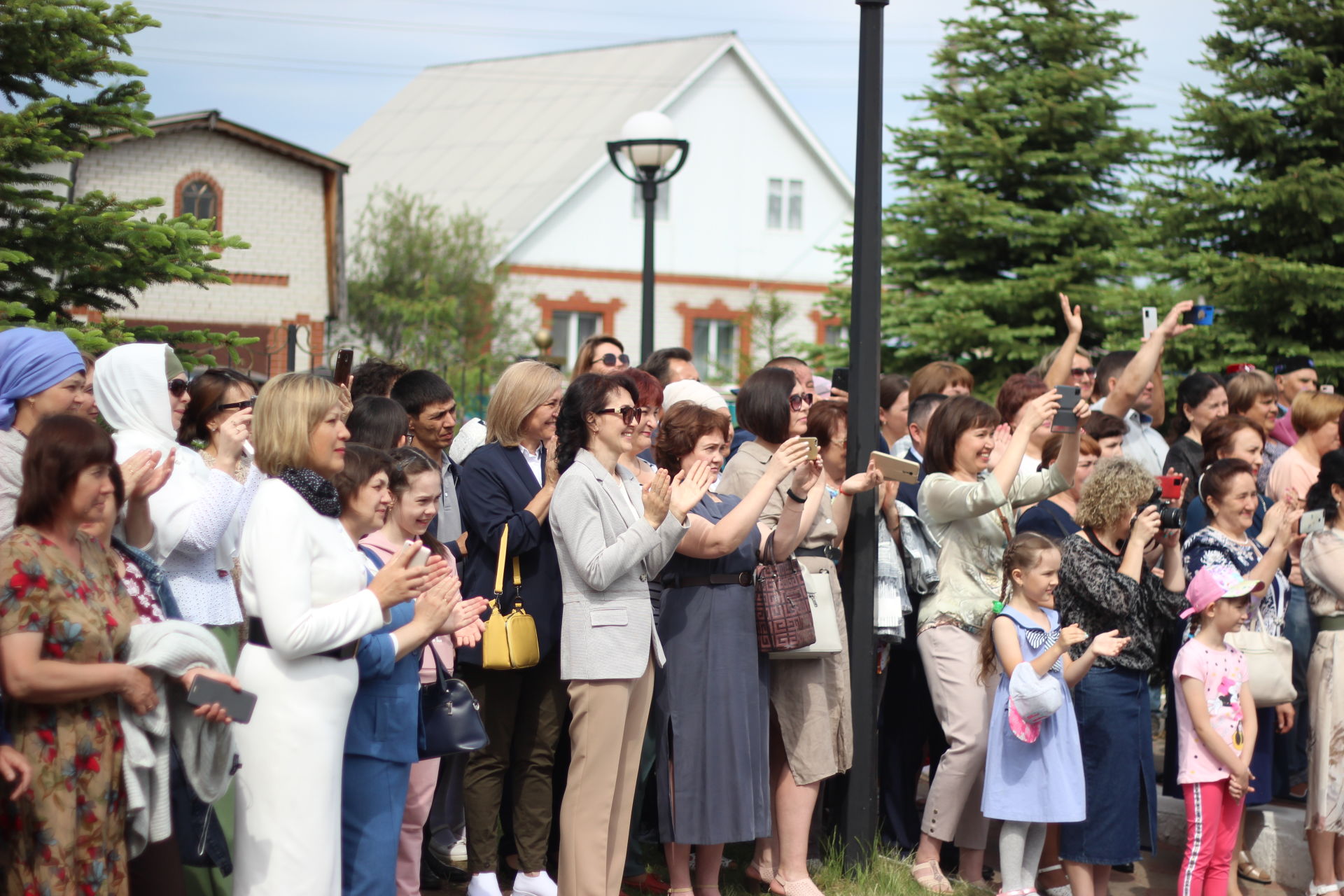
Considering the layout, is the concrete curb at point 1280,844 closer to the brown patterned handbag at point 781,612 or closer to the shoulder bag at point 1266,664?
the shoulder bag at point 1266,664

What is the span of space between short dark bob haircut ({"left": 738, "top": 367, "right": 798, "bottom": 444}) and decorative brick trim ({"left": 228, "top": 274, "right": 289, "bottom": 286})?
2039cm

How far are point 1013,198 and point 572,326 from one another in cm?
1743

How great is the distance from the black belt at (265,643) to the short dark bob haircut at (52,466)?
2.21 feet

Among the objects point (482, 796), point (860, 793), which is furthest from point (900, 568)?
point (482, 796)

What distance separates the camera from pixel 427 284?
30906 millimetres

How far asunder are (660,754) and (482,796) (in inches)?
28.4

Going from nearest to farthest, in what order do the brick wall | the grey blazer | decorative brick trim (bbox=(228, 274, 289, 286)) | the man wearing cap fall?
the grey blazer < the man wearing cap < the brick wall < decorative brick trim (bbox=(228, 274, 289, 286))

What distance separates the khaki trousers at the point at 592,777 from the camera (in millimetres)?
4914

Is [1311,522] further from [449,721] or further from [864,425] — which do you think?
[449,721]

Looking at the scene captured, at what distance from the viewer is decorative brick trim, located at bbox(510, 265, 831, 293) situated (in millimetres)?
32719

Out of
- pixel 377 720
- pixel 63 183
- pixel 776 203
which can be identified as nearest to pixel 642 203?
pixel 776 203

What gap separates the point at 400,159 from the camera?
38.5 m

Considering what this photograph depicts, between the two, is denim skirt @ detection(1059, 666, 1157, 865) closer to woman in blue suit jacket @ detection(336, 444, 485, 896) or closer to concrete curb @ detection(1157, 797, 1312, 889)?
concrete curb @ detection(1157, 797, 1312, 889)

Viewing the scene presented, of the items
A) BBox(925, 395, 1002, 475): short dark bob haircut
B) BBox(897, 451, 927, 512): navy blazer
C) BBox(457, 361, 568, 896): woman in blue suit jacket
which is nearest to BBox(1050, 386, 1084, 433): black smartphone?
BBox(925, 395, 1002, 475): short dark bob haircut
